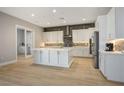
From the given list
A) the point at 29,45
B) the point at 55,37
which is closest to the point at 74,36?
the point at 55,37

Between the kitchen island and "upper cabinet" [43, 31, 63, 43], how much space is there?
3891mm

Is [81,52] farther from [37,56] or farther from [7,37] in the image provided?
[7,37]

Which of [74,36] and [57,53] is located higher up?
[74,36]

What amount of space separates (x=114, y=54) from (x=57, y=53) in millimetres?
2752

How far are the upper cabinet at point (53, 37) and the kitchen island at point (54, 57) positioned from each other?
3891 millimetres

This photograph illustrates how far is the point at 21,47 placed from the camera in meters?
10.4

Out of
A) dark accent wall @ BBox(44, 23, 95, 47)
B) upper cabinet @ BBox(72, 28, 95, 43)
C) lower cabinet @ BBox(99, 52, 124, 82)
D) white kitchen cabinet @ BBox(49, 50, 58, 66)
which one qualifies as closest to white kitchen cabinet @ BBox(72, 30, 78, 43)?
upper cabinet @ BBox(72, 28, 95, 43)

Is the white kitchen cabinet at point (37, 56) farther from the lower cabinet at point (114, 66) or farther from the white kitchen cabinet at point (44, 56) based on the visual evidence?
the lower cabinet at point (114, 66)

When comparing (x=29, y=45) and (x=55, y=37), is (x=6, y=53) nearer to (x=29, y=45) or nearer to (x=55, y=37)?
(x=29, y=45)

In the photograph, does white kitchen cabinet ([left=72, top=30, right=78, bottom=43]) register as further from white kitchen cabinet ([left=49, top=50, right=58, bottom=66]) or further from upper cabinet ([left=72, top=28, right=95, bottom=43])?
white kitchen cabinet ([left=49, top=50, right=58, bottom=66])

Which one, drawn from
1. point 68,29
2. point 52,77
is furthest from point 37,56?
point 68,29

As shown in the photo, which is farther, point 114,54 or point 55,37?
point 55,37

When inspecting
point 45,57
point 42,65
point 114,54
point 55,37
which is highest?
point 55,37
